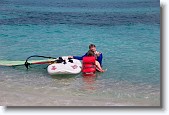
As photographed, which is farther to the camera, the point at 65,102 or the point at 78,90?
the point at 78,90

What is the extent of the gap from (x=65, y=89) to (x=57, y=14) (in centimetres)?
860

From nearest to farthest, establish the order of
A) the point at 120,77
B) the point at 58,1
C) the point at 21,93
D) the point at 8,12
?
the point at 21,93 < the point at 120,77 < the point at 8,12 < the point at 58,1

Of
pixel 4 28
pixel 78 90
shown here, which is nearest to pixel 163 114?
pixel 78 90

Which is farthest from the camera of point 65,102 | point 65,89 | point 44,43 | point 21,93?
point 44,43

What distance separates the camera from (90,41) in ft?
28.4

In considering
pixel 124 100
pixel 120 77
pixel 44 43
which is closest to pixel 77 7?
pixel 44 43

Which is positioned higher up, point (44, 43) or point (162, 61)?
point (44, 43)

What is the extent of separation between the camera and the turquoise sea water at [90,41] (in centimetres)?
526

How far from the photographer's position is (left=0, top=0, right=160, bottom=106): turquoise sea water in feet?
17.3

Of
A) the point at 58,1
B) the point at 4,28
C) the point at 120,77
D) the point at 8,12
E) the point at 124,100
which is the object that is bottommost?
the point at 124,100

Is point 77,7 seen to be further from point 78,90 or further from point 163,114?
point 163,114

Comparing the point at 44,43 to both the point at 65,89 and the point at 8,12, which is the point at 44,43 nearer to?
the point at 65,89

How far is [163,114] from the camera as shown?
12.6ft

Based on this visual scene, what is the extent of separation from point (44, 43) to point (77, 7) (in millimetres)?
5569
